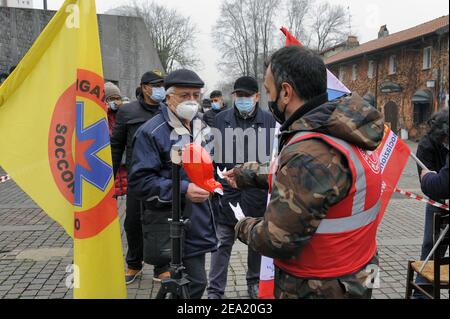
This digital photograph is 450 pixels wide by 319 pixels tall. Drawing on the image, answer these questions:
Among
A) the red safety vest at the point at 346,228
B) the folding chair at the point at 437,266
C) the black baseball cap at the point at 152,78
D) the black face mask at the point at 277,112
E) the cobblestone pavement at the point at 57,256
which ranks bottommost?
→ the cobblestone pavement at the point at 57,256

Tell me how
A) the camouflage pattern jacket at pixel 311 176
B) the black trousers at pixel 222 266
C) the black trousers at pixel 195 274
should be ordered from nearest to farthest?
the camouflage pattern jacket at pixel 311 176 < the black trousers at pixel 195 274 < the black trousers at pixel 222 266

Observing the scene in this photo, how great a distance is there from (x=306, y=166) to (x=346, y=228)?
0.35 meters

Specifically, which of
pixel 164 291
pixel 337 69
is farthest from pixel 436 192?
pixel 337 69

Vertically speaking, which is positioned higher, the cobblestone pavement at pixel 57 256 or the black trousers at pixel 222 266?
the black trousers at pixel 222 266

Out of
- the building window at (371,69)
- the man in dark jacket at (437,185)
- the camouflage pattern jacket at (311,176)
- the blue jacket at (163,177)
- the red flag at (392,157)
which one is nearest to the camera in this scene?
the camouflage pattern jacket at (311,176)

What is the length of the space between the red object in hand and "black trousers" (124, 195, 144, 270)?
2.25 meters

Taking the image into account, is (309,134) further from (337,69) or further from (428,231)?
(337,69)

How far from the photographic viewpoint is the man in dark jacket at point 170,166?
8.11 feet

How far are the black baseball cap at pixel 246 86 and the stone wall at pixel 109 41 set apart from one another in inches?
491

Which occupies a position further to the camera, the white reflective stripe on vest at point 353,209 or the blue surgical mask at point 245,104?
the blue surgical mask at point 245,104

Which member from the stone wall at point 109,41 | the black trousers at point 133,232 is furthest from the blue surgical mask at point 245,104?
the stone wall at point 109,41

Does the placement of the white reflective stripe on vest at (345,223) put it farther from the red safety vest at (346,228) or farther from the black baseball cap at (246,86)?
the black baseball cap at (246,86)

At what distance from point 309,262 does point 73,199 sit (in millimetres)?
1641

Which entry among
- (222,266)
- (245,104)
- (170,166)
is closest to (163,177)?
(170,166)
